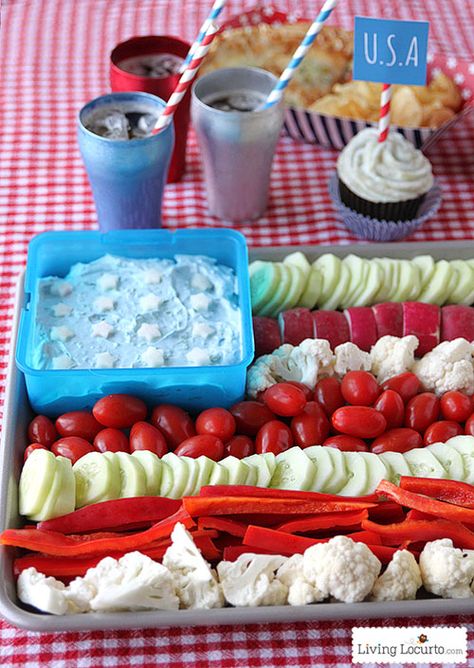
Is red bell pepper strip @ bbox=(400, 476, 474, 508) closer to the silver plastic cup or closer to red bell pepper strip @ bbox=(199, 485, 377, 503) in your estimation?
red bell pepper strip @ bbox=(199, 485, 377, 503)

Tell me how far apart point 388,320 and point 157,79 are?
961 millimetres

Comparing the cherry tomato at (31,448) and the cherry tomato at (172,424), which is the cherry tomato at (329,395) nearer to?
the cherry tomato at (172,424)

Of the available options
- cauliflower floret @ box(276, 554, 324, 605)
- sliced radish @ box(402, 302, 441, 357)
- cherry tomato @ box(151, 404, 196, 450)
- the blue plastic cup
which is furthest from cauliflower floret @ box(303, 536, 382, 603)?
the blue plastic cup

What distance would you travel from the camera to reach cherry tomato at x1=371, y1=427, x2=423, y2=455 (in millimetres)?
1903

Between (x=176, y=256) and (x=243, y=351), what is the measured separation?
403 millimetres

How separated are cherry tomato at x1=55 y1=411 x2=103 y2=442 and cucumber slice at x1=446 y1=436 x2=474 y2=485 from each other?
29.9 inches

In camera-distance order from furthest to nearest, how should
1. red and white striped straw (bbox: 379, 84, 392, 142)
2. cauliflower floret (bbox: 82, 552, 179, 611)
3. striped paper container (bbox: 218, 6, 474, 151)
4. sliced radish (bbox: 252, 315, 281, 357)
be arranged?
1. striped paper container (bbox: 218, 6, 474, 151)
2. red and white striped straw (bbox: 379, 84, 392, 142)
3. sliced radish (bbox: 252, 315, 281, 357)
4. cauliflower floret (bbox: 82, 552, 179, 611)

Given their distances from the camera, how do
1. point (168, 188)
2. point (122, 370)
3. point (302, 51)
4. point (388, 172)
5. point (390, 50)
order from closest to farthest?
point (122, 370) → point (302, 51) → point (390, 50) → point (388, 172) → point (168, 188)

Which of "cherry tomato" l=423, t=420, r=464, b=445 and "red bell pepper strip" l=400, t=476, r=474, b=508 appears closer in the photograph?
"red bell pepper strip" l=400, t=476, r=474, b=508

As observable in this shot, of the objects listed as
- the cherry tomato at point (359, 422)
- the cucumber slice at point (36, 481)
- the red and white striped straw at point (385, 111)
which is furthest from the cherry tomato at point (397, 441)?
the red and white striped straw at point (385, 111)

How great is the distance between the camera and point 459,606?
5.25ft

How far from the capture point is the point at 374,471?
1.80 meters

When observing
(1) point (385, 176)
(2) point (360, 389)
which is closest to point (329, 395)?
(2) point (360, 389)

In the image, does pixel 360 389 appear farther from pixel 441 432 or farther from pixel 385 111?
pixel 385 111
